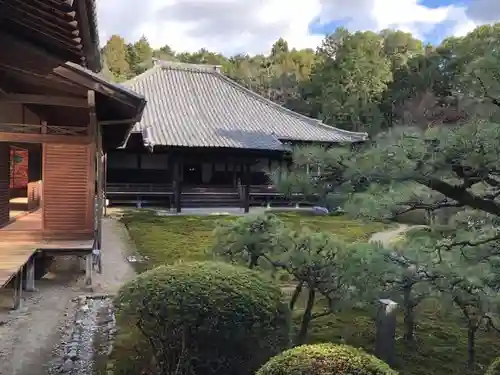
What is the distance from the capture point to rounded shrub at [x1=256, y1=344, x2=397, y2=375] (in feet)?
9.30

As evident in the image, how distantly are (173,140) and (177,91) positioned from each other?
556cm

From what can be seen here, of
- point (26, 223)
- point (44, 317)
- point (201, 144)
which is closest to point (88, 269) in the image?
point (44, 317)

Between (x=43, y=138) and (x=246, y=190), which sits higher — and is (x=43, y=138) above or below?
above

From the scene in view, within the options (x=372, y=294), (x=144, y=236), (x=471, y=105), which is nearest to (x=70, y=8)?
(x=471, y=105)

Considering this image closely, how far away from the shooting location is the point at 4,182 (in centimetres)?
1066

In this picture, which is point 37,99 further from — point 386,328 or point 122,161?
point 122,161

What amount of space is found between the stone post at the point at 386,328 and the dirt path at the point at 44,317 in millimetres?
3411

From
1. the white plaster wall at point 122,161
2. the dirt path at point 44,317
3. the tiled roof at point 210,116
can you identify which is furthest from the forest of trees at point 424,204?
the white plaster wall at point 122,161

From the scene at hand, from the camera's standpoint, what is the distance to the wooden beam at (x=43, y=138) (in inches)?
326

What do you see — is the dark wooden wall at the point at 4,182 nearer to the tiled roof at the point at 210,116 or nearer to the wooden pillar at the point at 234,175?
the tiled roof at the point at 210,116

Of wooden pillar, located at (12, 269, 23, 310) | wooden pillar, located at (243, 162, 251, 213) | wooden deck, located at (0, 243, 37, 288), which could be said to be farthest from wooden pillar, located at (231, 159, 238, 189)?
wooden pillar, located at (12, 269, 23, 310)

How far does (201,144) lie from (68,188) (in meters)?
12.2

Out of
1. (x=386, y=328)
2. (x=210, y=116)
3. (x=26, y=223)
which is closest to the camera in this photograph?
(x=386, y=328)

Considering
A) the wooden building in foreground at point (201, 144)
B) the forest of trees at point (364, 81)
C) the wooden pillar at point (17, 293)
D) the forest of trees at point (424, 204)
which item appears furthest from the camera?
the forest of trees at point (364, 81)
